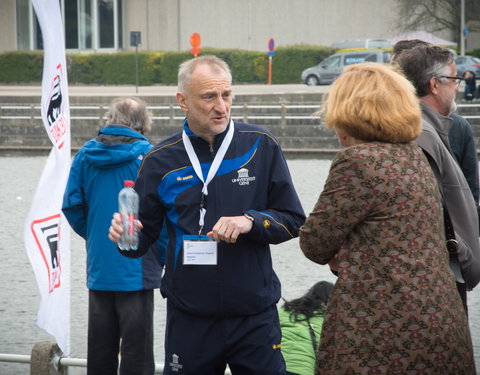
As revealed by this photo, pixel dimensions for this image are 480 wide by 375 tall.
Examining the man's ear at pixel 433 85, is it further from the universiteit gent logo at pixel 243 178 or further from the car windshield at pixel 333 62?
the car windshield at pixel 333 62

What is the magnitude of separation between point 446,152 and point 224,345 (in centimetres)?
117

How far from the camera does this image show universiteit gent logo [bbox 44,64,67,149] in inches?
185

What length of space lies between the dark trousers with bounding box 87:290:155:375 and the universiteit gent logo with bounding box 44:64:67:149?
969 mm

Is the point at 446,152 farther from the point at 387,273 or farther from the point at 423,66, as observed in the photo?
the point at 387,273

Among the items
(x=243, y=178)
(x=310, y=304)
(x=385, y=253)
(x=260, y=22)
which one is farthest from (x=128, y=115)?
(x=260, y=22)

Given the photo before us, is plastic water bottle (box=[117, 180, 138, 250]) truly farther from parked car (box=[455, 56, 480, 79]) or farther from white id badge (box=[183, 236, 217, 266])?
parked car (box=[455, 56, 480, 79])

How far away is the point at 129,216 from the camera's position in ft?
10.7

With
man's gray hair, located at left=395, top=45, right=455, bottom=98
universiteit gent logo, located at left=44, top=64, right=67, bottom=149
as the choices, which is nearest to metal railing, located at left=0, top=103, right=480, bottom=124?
universiteit gent logo, located at left=44, top=64, right=67, bottom=149

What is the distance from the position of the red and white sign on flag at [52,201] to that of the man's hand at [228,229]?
1.83m

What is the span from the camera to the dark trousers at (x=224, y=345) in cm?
316

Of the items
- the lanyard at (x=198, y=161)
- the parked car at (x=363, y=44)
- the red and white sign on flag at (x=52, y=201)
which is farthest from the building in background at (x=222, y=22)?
the lanyard at (x=198, y=161)

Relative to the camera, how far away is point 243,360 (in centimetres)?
316

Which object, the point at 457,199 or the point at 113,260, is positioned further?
the point at 113,260

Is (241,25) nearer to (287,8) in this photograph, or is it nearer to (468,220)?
(287,8)
